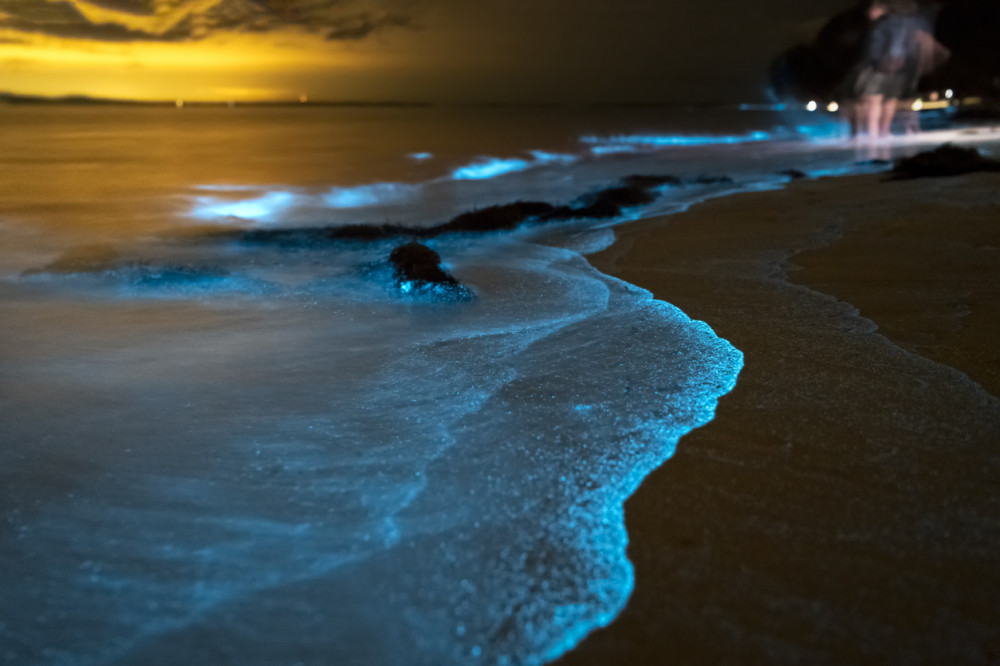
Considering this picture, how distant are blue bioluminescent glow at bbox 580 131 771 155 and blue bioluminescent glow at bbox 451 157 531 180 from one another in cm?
490

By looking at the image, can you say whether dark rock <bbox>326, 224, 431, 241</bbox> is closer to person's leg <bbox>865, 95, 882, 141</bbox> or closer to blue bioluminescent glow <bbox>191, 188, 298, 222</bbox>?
blue bioluminescent glow <bbox>191, 188, 298, 222</bbox>

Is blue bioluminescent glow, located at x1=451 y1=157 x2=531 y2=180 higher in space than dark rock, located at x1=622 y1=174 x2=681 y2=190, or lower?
higher

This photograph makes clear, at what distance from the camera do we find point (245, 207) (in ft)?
33.2

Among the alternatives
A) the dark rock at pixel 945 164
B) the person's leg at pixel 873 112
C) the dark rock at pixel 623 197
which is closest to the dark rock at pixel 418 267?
the dark rock at pixel 623 197

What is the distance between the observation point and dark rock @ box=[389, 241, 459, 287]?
4.22 metres

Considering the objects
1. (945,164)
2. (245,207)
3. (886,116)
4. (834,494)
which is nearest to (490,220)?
(245,207)

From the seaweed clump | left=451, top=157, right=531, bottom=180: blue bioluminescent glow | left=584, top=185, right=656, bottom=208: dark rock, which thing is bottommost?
the seaweed clump

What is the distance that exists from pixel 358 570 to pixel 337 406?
988 millimetres

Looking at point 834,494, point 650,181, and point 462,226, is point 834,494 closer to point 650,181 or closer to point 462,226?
point 462,226

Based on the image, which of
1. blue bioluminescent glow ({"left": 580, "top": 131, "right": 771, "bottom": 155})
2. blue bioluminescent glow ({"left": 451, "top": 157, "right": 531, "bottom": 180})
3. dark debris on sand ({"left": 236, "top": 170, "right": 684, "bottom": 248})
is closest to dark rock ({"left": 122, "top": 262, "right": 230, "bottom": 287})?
dark debris on sand ({"left": 236, "top": 170, "right": 684, "bottom": 248})

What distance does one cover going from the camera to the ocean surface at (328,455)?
1.41 m

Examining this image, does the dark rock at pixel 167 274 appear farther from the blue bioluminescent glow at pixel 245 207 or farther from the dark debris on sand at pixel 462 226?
the blue bioluminescent glow at pixel 245 207

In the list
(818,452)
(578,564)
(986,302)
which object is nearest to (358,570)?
(578,564)

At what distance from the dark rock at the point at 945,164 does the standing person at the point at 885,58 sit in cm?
2412
